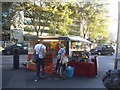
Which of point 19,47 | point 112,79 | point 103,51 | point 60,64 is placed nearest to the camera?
point 112,79

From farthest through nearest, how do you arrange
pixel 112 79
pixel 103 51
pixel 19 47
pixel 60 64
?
pixel 103 51 < pixel 19 47 < pixel 60 64 < pixel 112 79

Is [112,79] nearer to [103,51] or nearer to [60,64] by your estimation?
[60,64]

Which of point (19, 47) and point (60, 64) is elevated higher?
point (19, 47)

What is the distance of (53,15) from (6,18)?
659 cm

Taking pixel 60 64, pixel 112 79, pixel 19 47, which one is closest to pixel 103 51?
pixel 19 47

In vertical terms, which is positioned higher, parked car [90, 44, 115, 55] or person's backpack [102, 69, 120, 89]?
person's backpack [102, 69, 120, 89]

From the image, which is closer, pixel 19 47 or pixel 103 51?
pixel 19 47

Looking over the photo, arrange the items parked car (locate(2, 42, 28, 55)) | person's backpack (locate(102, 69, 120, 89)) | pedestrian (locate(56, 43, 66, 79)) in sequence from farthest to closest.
Result: parked car (locate(2, 42, 28, 55)) < pedestrian (locate(56, 43, 66, 79)) < person's backpack (locate(102, 69, 120, 89))

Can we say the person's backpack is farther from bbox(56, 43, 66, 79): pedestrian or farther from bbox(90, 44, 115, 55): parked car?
bbox(90, 44, 115, 55): parked car

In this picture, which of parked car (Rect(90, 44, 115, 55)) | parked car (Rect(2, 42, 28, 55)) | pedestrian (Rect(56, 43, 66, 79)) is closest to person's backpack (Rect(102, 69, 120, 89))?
pedestrian (Rect(56, 43, 66, 79))

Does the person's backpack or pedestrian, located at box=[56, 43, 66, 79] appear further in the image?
pedestrian, located at box=[56, 43, 66, 79]

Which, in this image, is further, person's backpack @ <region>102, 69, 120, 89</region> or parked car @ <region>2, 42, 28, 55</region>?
parked car @ <region>2, 42, 28, 55</region>

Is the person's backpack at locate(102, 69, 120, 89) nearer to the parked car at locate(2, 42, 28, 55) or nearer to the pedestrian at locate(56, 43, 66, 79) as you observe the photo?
the pedestrian at locate(56, 43, 66, 79)

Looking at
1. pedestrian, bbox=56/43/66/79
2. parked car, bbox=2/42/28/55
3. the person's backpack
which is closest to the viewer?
the person's backpack
